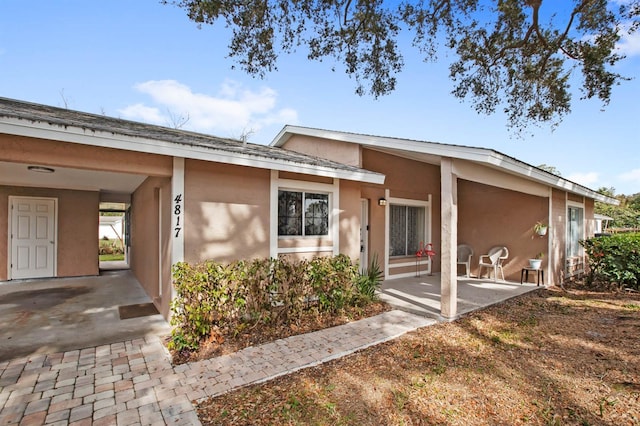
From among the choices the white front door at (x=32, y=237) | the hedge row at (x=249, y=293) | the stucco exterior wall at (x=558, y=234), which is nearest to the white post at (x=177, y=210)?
the hedge row at (x=249, y=293)

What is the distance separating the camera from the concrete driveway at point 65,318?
4750 millimetres

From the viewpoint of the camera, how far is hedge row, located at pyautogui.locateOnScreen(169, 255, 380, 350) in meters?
4.66

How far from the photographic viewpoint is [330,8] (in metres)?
8.15

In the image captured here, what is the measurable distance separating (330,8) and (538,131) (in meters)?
7.51

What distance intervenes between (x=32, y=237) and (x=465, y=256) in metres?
14.0

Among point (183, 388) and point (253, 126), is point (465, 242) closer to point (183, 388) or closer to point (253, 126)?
point (183, 388)

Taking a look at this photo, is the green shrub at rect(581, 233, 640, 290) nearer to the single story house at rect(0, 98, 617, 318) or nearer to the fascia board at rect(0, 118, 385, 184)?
the single story house at rect(0, 98, 617, 318)

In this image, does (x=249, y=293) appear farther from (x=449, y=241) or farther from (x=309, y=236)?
(x=449, y=241)

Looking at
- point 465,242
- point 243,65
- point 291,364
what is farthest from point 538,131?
point 291,364

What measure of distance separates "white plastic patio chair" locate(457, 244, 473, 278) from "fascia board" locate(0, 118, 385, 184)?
6.24 meters

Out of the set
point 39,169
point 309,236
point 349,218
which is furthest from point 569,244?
point 39,169

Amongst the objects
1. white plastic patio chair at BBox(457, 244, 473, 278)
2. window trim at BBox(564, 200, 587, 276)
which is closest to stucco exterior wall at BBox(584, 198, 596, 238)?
window trim at BBox(564, 200, 587, 276)

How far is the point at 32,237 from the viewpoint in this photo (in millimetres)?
9422

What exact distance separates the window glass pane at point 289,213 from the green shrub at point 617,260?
372 inches
